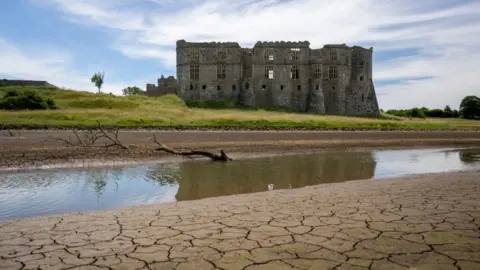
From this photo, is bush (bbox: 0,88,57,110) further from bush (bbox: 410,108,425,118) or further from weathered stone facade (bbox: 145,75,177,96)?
bush (bbox: 410,108,425,118)

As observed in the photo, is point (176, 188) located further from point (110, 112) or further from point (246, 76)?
point (246, 76)

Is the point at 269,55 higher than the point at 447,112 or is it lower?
higher

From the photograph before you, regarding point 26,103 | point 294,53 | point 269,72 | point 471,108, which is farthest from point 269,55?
point 471,108

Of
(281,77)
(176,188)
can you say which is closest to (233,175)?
(176,188)

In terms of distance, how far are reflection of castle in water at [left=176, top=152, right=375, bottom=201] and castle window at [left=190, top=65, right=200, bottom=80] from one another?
A: 130ft

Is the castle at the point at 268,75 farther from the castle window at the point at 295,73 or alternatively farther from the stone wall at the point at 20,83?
the stone wall at the point at 20,83

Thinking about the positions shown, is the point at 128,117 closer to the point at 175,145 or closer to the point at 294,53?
the point at 175,145

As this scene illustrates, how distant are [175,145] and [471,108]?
65.3 meters

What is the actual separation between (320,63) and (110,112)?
1312 inches

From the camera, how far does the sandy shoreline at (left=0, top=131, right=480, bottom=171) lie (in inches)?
653

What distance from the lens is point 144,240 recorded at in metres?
5.52

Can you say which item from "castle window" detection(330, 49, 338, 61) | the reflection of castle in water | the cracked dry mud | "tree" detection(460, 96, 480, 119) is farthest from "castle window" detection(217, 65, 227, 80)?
the cracked dry mud

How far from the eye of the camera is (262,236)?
5.64 metres

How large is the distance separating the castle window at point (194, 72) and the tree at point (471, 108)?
1882 inches
